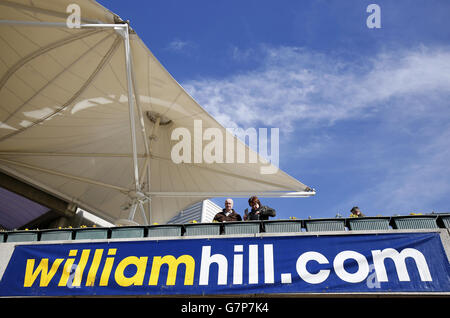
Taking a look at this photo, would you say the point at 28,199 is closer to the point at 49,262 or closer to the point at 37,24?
the point at 37,24

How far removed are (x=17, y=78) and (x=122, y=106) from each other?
11.7 feet

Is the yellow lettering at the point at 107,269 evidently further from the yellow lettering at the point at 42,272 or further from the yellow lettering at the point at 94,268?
the yellow lettering at the point at 42,272

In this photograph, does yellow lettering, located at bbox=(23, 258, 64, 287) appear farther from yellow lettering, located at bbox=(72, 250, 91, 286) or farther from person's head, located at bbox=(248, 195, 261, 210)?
person's head, located at bbox=(248, 195, 261, 210)

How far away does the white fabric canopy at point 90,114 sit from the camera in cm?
1079

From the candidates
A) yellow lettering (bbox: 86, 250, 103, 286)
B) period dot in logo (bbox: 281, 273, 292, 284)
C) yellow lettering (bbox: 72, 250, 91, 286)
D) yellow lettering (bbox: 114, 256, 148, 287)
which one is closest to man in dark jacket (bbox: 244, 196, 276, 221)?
period dot in logo (bbox: 281, 273, 292, 284)

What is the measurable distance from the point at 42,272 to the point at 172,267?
2.72 meters

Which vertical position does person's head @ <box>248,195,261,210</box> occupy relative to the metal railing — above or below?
above

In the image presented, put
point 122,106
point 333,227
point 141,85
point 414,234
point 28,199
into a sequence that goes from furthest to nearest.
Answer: point 28,199, point 122,106, point 141,85, point 333,227, point 414,234

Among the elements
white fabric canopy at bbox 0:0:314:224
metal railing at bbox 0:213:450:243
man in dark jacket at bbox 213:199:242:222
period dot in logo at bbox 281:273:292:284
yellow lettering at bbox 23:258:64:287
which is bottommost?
period dot in logo at bbox 281:273:292:284

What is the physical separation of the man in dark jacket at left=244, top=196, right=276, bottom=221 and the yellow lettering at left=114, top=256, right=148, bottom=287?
275 cm

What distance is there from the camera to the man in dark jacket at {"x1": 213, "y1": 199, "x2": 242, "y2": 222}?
8.15m

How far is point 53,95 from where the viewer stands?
1259 centimetres

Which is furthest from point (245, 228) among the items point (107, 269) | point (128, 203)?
point (128, 203)
